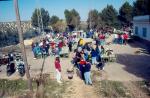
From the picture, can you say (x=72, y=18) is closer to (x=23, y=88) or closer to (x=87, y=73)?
(x=23, y=88)

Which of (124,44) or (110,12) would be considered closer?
(124,44)

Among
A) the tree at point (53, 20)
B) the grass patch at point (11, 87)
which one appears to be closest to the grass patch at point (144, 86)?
the grass patch at point (11, 87)

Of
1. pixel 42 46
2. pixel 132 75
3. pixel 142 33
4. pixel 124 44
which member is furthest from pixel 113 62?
pixel 142 33

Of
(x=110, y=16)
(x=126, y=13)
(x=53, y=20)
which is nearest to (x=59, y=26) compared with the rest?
(x=53, y=20)

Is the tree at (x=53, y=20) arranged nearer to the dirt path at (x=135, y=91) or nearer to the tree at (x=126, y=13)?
the tree at (x=126, y=13)

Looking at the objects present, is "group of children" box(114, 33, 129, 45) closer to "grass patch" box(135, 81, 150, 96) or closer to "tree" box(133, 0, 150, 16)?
"grass patch" box(135, 81, 150, 96)

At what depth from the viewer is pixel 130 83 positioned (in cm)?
1474

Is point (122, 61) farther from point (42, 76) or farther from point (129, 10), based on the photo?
point (129, 10)

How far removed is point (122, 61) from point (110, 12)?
53.3m

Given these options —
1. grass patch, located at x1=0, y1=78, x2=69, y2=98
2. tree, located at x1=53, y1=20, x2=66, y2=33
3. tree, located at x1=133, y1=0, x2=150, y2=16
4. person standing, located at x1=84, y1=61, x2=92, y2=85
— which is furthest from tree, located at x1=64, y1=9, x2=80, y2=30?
person standing, located at x1=84, y1=61, x2=92, y2=85

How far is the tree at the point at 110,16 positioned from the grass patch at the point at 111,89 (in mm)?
58412

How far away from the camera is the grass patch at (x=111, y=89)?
41.7 ft

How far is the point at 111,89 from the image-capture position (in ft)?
44.9

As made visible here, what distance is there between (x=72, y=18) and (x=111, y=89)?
58481 mm
